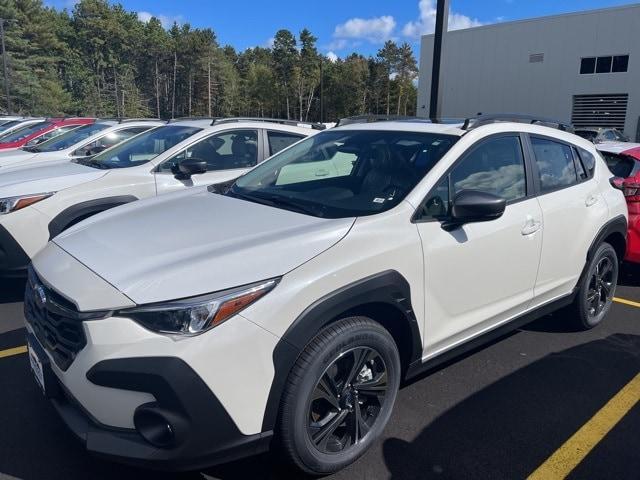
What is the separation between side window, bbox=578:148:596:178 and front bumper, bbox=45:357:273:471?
11.3 feet

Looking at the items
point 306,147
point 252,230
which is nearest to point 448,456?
point 252,230

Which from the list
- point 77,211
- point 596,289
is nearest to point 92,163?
point 77,211

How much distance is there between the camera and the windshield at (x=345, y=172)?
2.97 metres

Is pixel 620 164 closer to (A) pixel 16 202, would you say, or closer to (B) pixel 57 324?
(B) pixel 57 324

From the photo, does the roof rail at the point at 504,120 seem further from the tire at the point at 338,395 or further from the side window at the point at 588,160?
the tire at the point at 338,395

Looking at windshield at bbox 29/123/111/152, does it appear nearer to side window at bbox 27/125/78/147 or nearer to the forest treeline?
side window at bbox 27/125/78/147

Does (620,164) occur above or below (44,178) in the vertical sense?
above

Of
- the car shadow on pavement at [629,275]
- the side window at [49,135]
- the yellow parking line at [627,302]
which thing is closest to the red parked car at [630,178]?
the yellow parking line at [627,302]

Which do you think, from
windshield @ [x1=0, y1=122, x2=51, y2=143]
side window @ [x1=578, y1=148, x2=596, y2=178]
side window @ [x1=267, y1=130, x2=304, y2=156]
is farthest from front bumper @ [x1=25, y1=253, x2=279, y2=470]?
windshield @ [x1=0, y1=122, x2=51, y2=143]

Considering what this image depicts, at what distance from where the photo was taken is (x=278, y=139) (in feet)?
21.2

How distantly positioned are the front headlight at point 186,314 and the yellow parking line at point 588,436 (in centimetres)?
174

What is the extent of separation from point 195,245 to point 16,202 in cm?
303

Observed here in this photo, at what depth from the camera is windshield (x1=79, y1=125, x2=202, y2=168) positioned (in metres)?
5.84

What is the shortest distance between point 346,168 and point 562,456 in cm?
214
